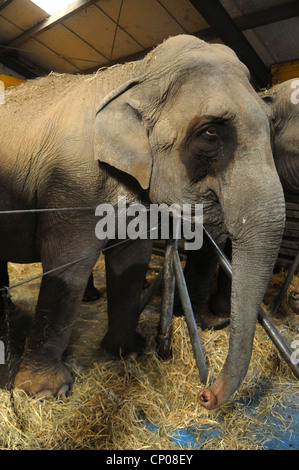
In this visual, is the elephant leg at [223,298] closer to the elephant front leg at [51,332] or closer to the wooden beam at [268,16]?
the elephant front leg at [51,332]

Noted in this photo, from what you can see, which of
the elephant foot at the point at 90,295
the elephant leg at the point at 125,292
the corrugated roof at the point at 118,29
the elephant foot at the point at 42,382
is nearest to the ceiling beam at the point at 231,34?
the corrugated roof at the point at 118,29

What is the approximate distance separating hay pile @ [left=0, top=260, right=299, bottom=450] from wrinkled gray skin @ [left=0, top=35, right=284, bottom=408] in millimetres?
203

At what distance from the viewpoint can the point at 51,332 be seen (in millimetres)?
1975

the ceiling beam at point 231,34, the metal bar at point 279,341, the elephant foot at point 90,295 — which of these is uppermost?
the ceiling beam at point 231,34

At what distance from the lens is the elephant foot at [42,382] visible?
2.00 metres

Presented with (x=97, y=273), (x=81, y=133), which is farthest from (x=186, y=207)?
(x=97, y=273)

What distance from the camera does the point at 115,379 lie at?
7.31 ft

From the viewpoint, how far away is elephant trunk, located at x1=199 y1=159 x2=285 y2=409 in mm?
1419

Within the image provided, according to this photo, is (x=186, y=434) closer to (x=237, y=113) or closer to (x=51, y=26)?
Answer: (x=237, y=113)

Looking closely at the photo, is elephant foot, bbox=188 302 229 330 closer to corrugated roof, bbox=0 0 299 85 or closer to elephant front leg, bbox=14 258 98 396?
elephant front leg, bbox=14 258 98 396

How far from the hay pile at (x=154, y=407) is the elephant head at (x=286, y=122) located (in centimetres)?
133

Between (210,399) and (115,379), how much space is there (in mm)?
774

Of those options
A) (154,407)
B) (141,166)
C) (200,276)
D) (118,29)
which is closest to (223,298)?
(200,276)

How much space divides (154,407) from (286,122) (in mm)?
1961
